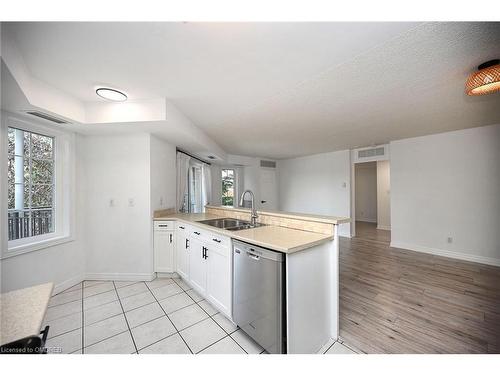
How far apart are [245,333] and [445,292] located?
8.02 ft

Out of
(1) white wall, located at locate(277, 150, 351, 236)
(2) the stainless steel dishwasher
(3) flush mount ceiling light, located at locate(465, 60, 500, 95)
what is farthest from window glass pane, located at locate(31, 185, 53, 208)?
(1) white wall, located at locate(277, 150, 351, 236)

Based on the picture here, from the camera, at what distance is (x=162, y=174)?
2.91m

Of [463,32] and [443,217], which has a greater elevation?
[463,32]

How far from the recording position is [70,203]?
2.30 m

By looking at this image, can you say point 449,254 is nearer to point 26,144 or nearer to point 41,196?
point 41,196

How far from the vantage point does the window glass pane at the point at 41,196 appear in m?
1.90

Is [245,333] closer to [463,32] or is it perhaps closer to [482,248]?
[463,32]

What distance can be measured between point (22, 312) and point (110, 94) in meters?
1.99

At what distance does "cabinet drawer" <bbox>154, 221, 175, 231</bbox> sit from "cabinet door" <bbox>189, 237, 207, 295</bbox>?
53 centimetres

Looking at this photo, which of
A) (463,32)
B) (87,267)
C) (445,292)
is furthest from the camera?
(87,267)

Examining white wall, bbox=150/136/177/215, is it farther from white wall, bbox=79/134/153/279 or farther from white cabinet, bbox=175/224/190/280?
white cabinet, bbox=175/224/190/280

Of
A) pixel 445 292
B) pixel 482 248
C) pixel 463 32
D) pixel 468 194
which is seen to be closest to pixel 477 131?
pixel 468 194
